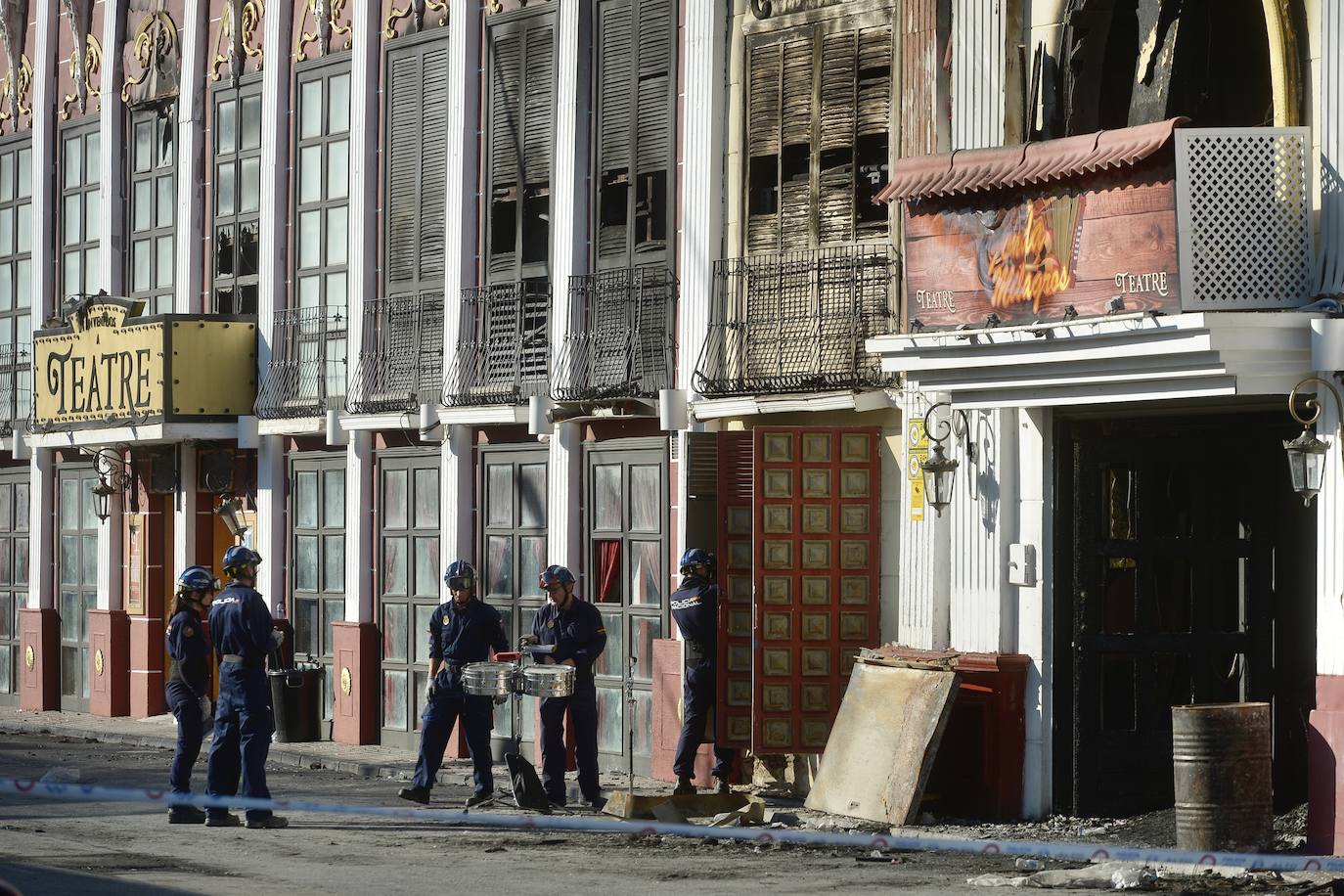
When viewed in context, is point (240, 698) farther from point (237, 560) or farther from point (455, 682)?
point (455, 682)

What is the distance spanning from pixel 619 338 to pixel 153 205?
30.3 ft

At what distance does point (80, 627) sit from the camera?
30469 millimetres

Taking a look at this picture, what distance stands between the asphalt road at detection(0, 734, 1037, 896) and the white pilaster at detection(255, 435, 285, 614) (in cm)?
787

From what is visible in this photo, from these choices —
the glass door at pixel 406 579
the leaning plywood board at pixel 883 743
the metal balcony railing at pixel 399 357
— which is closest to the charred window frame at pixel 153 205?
the metal balcony railing at pixel 399 357

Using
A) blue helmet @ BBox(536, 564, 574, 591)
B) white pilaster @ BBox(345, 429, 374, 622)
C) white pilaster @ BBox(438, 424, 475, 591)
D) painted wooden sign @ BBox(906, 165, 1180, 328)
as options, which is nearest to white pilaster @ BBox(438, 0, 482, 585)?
white pilaster @ BBox(438, 424, 475, 591)

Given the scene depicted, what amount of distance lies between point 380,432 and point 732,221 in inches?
229

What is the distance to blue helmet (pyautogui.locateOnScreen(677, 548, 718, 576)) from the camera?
19844 mm

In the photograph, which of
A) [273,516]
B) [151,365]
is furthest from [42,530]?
[273,516]

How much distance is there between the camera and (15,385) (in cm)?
3141

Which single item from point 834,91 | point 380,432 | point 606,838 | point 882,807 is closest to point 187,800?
point 606,838

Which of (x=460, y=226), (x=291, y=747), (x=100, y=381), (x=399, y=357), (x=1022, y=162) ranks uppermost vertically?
(x=460, y=226)

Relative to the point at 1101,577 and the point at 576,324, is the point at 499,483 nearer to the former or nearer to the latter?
the point at 576,324

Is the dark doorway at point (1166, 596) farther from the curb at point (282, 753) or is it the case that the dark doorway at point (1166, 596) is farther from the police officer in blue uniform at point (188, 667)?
the police officer in blue uniform at point (188, 667)

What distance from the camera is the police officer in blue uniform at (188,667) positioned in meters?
17.9
